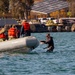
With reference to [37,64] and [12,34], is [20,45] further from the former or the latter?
[37,64]

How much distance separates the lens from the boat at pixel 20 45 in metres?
32.9

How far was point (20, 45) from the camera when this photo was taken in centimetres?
3309

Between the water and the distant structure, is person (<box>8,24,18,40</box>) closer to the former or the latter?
the water

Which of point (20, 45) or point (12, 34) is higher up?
point (12, 34)

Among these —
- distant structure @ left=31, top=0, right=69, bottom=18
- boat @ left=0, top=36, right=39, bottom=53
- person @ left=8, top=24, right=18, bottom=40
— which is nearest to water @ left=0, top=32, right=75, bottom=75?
boat @ left=0, top=36, right=39, bottom=53

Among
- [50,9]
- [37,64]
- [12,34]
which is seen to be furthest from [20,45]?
[50,9]

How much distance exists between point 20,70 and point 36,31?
59.3 metres

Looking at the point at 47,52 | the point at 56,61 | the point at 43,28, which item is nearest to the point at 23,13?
the point at 43,28

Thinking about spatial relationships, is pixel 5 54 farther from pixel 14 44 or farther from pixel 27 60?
pixel 27 60

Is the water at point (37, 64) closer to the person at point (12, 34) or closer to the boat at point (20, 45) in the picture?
the boat at point (20, 45)

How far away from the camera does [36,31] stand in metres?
84.0

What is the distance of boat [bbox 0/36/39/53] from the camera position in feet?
108

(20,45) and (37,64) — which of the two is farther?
(20,45)

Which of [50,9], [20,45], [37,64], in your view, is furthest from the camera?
[50,9]
